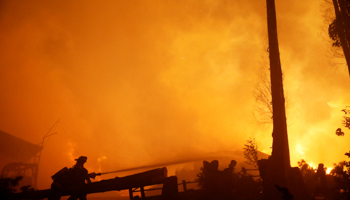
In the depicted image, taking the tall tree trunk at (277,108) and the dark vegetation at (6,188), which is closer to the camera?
the dark vegetation at (6,188)

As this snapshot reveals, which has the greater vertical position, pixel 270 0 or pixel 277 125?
pixel 270 0

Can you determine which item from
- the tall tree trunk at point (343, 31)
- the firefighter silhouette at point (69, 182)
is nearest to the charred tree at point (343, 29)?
the tall tree trunk at point (343, 31)

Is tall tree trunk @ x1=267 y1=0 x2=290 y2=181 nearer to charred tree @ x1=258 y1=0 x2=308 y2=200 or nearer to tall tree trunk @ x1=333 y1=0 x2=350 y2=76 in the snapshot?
charred tree @ x1=258 y1=0 x2=308 y2=200

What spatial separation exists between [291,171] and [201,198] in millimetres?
4759

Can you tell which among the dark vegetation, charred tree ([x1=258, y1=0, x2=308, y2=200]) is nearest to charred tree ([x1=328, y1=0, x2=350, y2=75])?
charred tree ([x1=258, y1=0, x2=308, y2=200])

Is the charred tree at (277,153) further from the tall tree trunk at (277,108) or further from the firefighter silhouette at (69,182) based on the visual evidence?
the firefighter silhouette at (69,182)

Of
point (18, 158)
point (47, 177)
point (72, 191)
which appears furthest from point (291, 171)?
point (47, 177)

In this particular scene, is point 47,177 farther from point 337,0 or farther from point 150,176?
point 337,0

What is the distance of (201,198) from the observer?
27.1ft

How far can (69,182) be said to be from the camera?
7.23 metres

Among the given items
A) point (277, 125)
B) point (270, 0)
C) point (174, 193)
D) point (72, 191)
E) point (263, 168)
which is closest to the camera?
point (174, 193)

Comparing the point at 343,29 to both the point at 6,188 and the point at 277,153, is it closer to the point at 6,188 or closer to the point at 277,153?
the point at 277,153

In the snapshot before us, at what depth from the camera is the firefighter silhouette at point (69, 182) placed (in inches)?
231

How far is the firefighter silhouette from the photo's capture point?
5.88m
